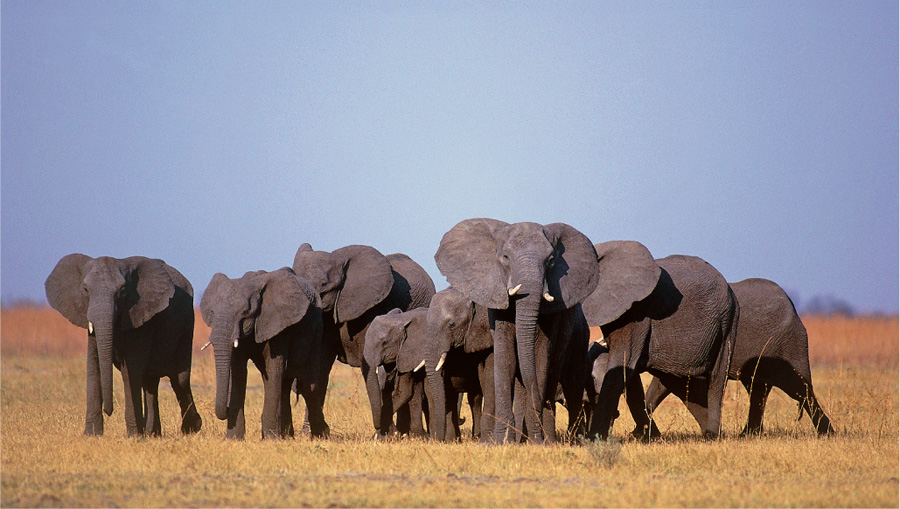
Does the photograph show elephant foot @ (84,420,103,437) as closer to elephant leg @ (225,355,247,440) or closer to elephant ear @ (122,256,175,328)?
elephant ear @ (122,256,175,328)

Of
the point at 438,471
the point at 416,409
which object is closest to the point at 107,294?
the point at 416,409

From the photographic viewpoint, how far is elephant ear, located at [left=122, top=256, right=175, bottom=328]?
45.4 feet

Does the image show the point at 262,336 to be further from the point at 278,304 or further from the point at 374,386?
the point at 374,386

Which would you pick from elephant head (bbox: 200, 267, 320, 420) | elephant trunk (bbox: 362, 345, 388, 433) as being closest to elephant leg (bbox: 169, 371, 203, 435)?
elephant head (bbox: 200, 267, 320, 420)

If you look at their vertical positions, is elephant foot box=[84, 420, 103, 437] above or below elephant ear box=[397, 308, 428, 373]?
below

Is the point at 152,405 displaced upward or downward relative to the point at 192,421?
upward

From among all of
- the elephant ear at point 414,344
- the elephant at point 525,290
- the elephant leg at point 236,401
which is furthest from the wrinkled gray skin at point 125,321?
the elephant at point 525,290

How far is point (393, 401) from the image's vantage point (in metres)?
14.9

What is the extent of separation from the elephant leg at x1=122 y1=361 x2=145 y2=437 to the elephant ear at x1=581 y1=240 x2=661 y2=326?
19.8 feet

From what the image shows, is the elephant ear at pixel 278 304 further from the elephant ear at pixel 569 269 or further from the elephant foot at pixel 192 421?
the elephant ear at pixel 569 269

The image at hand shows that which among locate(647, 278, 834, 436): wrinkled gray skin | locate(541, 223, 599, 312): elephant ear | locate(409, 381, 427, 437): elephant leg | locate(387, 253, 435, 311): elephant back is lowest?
locate(409, 381, 427, 437): elephant leg

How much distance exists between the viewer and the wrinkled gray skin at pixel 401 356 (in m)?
14.3

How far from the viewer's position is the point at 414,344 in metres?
14.3

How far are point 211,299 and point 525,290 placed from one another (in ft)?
15.8
